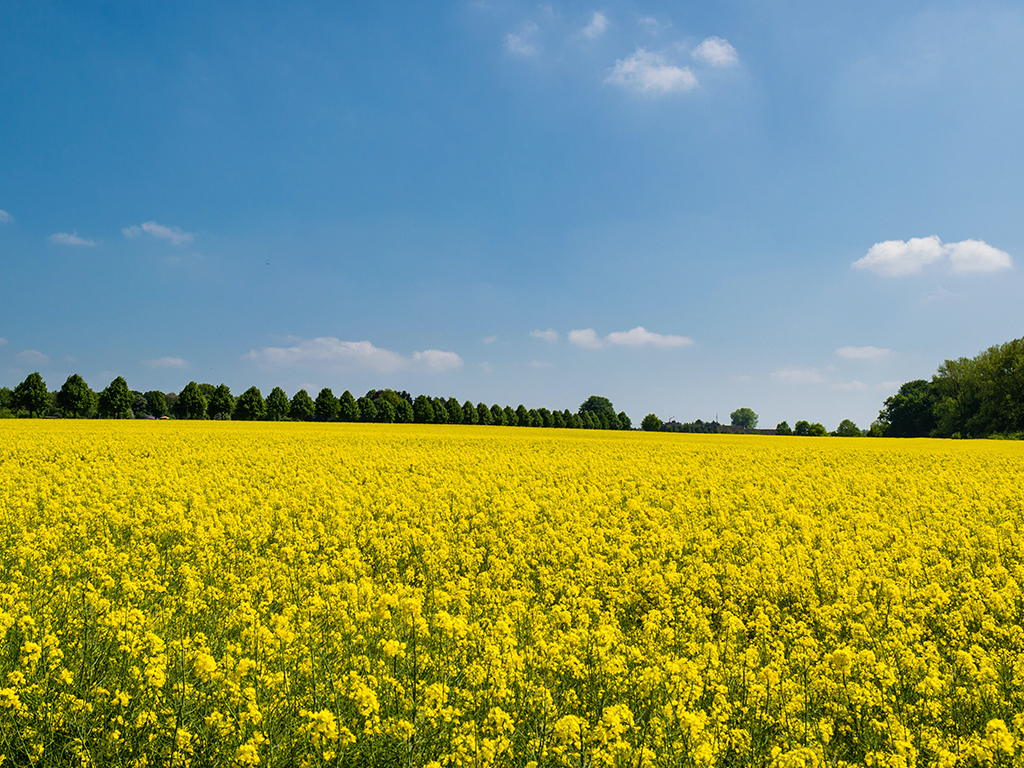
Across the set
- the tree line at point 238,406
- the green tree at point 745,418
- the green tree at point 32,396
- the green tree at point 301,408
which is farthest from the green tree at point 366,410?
the green tree at point 745,418

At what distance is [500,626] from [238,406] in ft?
251

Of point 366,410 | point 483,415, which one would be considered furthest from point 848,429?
point 366,410

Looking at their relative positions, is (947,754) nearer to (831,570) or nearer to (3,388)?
(831,570)

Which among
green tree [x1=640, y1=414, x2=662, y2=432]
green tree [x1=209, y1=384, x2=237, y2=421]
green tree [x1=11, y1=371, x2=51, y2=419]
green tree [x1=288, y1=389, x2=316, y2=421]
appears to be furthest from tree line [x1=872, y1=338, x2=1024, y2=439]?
green tree [x1=11, y1=371, x2=51, y2=419]

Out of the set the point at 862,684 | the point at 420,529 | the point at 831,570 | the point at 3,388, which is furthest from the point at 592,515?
the point at 3,388

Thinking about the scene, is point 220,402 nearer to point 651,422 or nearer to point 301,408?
point 301,408

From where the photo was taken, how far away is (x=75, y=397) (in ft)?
222

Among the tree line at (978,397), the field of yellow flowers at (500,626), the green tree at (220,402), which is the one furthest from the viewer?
the green tree at (220,402)

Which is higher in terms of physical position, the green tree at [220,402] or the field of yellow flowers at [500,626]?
the green tree at [220,402]

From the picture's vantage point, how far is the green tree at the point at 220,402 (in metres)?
72.1

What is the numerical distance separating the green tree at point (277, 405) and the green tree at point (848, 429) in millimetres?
82898

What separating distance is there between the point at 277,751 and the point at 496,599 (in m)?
3.51

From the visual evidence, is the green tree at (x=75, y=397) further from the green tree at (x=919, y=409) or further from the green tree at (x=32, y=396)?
the green tree at (x=919, y=409)

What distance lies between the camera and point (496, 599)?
279 inches
